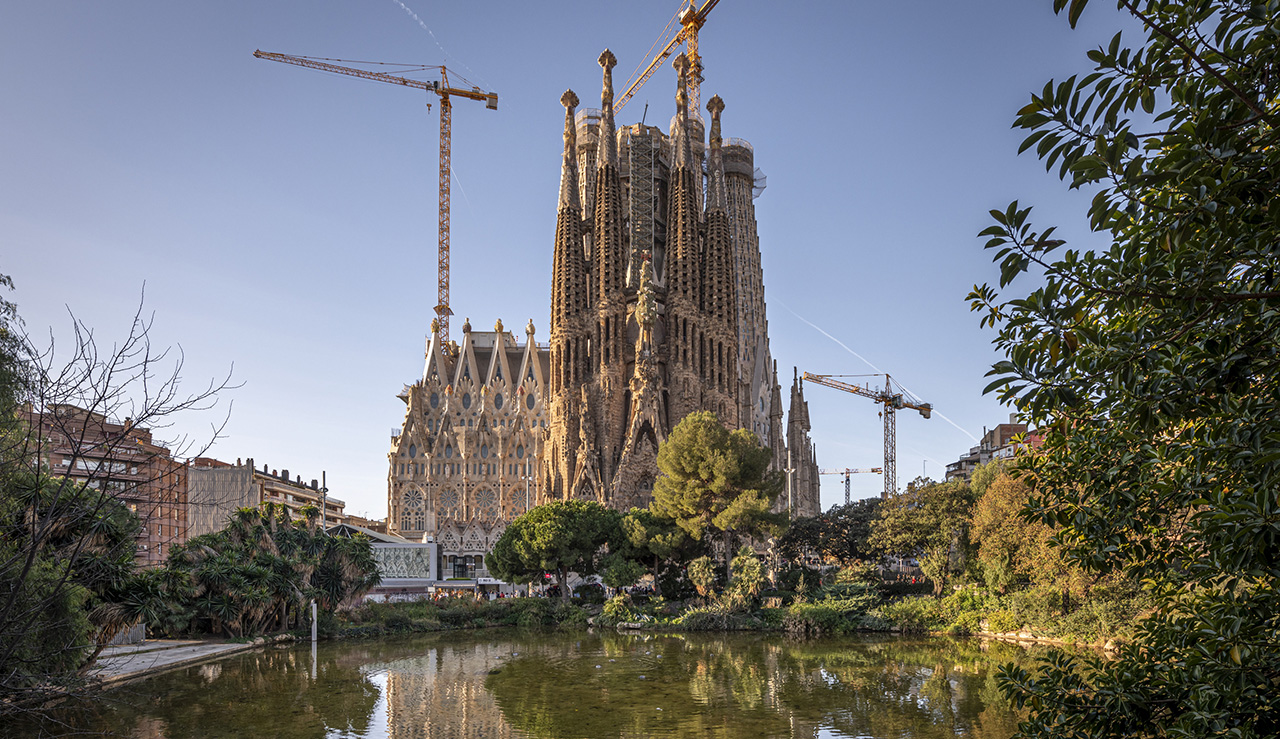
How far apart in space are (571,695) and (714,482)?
2028 cm

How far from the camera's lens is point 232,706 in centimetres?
1702

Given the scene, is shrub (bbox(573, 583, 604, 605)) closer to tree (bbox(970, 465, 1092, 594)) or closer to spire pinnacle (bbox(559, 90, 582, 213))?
tree (bbox(970, 465, 1092, 594))

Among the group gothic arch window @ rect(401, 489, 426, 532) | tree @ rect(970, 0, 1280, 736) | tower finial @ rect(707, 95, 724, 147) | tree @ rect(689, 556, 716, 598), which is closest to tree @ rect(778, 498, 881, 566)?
tree @ rect(689, 556, 716, 598)

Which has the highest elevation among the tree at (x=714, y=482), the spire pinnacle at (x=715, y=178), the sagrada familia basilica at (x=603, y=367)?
the spire pinnacle at (x=715, y=178)

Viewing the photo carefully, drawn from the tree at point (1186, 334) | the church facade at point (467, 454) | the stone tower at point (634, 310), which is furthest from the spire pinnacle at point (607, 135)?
the tree at point (1186, 334)

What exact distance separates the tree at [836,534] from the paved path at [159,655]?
27.1 metres

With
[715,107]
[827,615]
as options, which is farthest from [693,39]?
[827,615]

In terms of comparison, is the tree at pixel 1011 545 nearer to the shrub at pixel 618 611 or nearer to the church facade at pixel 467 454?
the shrub at pixel 618 611

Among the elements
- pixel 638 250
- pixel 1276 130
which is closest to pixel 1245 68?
pixel 1276 130

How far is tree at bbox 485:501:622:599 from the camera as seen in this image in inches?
1463

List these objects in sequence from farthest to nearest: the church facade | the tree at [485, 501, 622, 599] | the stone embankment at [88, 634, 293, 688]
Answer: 1. the church facade
2. the tree at [485, 501, 622, 599]
3. the stone embankment at [88, 634, 293, 688]

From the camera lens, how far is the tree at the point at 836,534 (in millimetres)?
43625

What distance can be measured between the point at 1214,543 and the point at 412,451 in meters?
78.3

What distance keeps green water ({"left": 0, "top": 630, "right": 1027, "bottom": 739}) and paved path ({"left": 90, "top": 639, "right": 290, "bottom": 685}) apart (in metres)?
0.41
